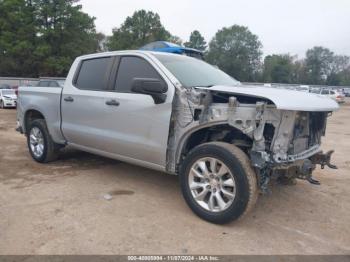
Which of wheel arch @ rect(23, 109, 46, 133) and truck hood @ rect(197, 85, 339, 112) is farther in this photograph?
wheel arch @ rect(23, 109, 46, 133)

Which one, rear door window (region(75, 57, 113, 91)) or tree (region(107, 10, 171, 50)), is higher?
tree (region(107, 10, 171, 50))

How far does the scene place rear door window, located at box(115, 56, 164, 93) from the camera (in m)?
4.34

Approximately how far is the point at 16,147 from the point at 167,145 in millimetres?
4939

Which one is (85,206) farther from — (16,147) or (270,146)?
(16,147)

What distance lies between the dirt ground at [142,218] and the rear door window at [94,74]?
4.61 feet

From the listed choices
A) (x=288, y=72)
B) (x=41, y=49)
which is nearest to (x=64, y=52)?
(x=41, y=49)

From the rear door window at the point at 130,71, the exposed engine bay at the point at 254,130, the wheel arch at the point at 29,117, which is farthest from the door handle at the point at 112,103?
the wheel arch at the point at 29,117

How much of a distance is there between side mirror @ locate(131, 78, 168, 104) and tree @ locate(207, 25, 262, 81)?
6613 centimetres

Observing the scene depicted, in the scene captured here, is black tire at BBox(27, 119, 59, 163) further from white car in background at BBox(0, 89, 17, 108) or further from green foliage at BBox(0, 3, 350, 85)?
green foliage at BBox(0, 3, 350, 85)

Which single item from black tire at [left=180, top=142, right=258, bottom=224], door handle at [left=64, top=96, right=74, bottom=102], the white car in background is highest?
door handle at [left=64, top=96, right=74, bottom=102]

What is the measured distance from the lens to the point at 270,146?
3512 millimetres

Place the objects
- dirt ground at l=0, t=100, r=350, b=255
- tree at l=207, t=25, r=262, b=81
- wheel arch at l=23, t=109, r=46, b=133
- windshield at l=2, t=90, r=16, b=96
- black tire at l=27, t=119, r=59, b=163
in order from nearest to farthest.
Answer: dirt ground at l=0, t=100, r=350, b=255 < black tire at l=27, t=119, r=59, b=163 < wheel arch at l=23, t=109, r=46, b=133 < windshield at l=2, t=90, r=16, b=96 < tree at l=207, t=25, r=262, b=81

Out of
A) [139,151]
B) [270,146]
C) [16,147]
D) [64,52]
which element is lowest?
[16,147]

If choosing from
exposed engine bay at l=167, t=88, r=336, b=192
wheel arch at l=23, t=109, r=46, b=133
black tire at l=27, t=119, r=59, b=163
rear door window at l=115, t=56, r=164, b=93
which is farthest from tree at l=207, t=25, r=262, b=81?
exposed engine bay at l=167, t=88, r=336, b=192
